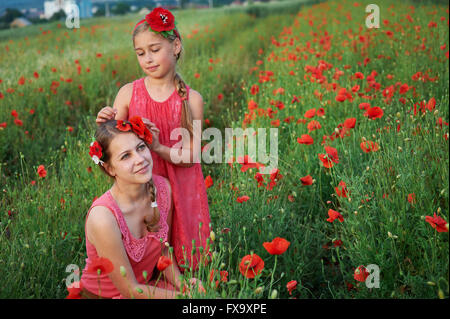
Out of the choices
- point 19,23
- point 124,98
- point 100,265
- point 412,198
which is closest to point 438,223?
point 412,198

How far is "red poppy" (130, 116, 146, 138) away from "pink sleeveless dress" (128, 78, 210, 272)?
14.4 inches

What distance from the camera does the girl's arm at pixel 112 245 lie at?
1737 mm

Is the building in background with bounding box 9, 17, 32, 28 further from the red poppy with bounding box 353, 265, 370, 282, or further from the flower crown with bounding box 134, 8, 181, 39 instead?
the red poppy with bounding box 353, 265, 370, 282

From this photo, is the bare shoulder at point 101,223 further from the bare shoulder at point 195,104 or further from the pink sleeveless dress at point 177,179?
the bare shoulder at point 195,104

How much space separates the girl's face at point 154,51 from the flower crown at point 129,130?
35 centimetres

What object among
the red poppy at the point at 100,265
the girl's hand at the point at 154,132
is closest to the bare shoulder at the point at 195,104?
the girl's hand at the point at 154,132

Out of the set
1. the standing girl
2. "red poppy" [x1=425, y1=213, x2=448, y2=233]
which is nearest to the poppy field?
"red poppy" [x1=425, y1=213, x2=448, y2=233]

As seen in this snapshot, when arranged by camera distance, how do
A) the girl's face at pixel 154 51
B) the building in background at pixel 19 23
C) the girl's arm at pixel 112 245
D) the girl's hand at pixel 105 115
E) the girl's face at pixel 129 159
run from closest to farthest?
the girl's arm at pixel 112 245, the girl's face at pixel 129 159, the girl's hand at pixel 105 115, the girl's face at pixel 154 51, the building in background at pixel 19 23

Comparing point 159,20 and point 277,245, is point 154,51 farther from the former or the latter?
point 277,245

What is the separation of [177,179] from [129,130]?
0.50 m
